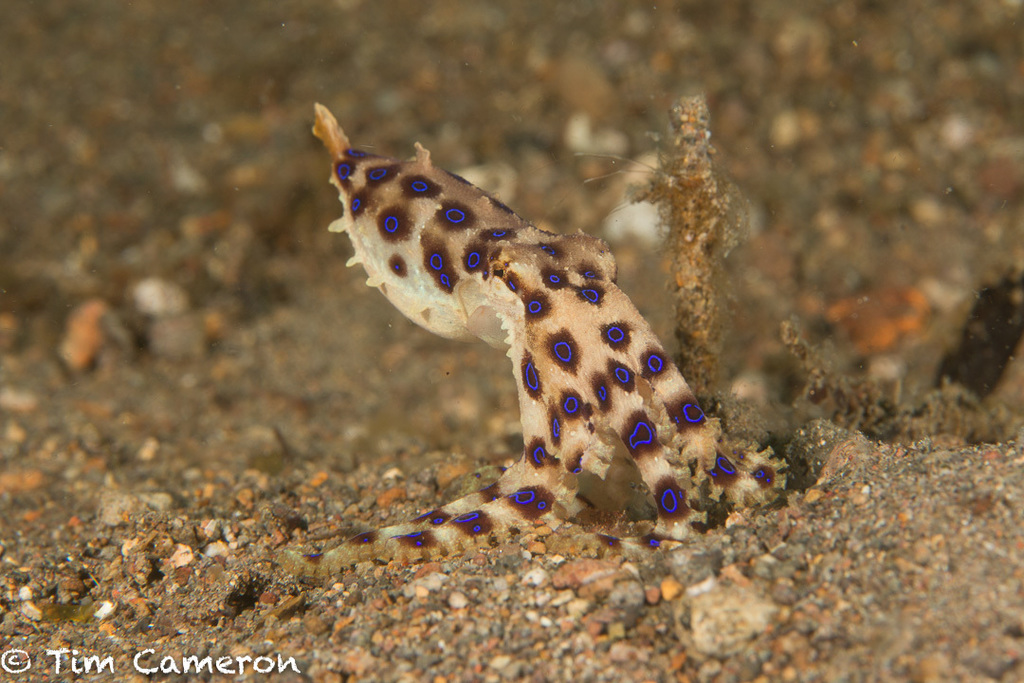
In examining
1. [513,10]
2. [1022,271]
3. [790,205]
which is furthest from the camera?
[513,10]

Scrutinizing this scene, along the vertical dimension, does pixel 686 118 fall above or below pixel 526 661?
above

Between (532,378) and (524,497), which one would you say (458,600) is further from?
(532,378)

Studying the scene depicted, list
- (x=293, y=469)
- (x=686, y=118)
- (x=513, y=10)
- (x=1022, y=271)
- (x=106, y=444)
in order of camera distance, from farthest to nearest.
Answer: (x=513, y=10) < (x=106, y=444) < (x=293, y=469) < (x=1022, y=271) < (x=686, y=118)

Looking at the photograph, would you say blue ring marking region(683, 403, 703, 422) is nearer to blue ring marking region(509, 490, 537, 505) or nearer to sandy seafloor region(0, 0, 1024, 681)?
sandy seafloor region(0, 0, 1024, 681)

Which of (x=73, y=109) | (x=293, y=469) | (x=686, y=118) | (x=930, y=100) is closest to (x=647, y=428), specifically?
(x=686, y=118)

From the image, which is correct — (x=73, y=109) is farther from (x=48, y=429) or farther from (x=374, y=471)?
(x=374, y=471)

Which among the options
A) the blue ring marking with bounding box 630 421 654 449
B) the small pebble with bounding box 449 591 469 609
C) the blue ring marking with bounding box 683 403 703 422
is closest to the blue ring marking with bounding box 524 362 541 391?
the blue ring marking with bounding box 630 421 654 449
